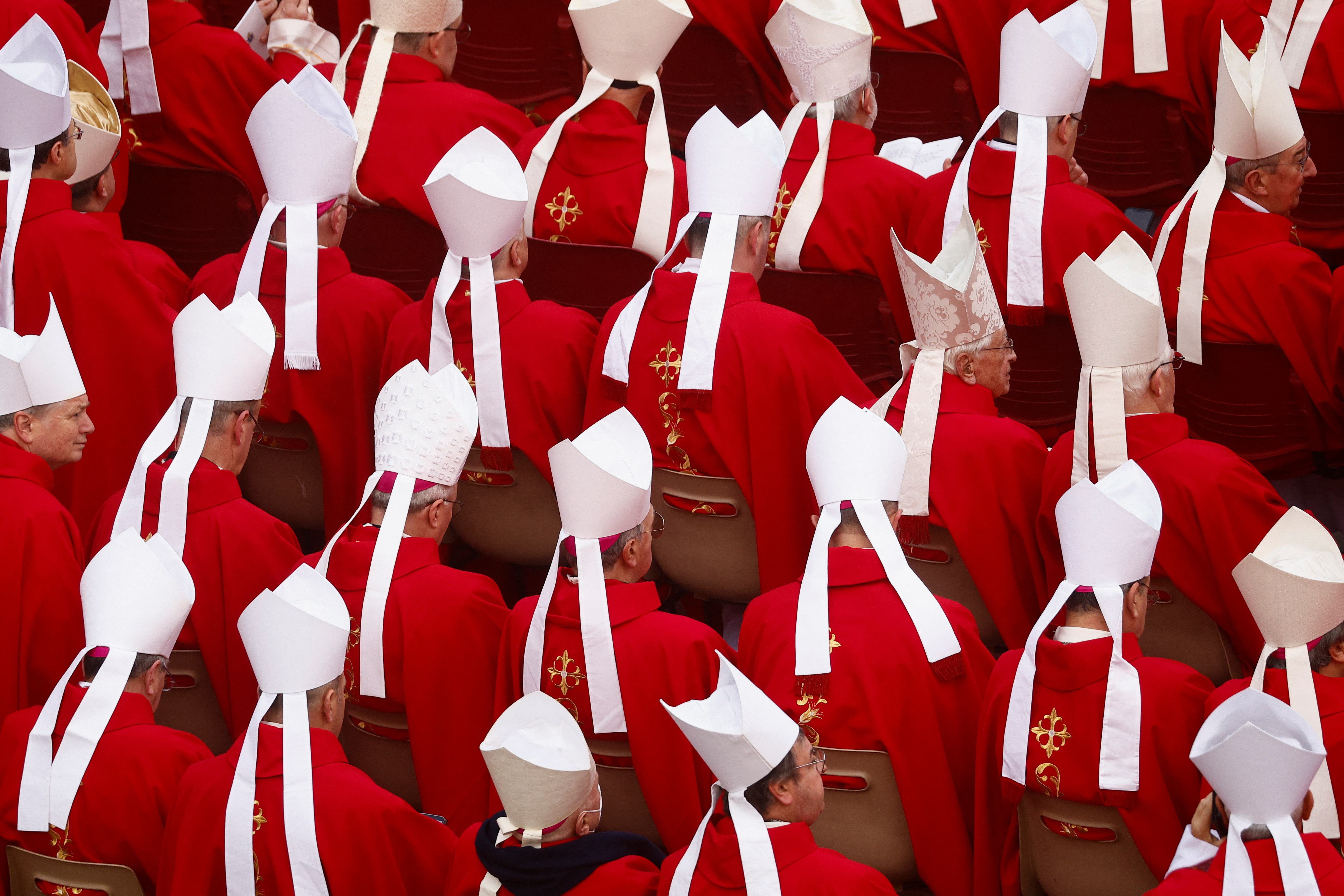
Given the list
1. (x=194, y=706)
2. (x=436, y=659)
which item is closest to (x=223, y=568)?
(x=194, y=706)

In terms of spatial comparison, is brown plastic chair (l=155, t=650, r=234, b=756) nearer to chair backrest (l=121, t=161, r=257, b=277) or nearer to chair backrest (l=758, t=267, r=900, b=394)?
chair backrest (l=121, t=161, r=257, b=277)

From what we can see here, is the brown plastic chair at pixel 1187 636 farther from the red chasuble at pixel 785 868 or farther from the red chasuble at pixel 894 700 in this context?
the red chasuble at pixel 785 868

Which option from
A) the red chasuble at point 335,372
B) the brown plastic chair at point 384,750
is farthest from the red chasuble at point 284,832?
the red chasuble at point 335,372

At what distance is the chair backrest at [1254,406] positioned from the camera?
500 centimetres

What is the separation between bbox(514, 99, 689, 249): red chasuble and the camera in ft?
17.6

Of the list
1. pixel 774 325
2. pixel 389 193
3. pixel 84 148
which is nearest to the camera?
pixel 774 325

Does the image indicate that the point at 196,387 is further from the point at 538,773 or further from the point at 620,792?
the point at 538,773

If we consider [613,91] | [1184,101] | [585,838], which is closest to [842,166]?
[613,91]

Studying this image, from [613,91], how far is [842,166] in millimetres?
728

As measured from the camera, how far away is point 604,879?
137 inches

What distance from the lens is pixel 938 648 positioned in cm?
397

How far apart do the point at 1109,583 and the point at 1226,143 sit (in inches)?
70.2

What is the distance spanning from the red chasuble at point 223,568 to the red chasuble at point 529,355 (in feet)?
1.85

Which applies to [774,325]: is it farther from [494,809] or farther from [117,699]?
[117,699]
